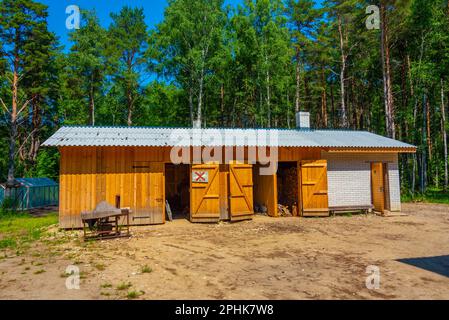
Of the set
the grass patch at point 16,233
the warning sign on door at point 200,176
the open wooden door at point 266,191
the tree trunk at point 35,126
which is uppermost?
the tree trunk at point 35,126

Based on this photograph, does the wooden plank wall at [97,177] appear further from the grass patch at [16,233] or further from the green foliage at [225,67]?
the green foliage at [225,67]

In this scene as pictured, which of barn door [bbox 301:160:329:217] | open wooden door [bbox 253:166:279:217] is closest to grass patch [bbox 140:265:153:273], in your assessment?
open wooden door [bbox 253:166:279:217]

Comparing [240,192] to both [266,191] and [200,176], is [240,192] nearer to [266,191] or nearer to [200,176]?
[200,176]

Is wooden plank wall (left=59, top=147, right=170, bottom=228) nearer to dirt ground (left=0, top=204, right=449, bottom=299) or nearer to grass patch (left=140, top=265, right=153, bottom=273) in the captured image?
dirt ground (left=0, top=204, right=449, bottom=299)

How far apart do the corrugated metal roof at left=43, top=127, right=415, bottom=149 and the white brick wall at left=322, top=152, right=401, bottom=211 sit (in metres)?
0.60

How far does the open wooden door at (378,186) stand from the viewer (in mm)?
12688

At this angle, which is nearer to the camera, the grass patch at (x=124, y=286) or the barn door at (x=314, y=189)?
the grass patch at (x=124, y=286)

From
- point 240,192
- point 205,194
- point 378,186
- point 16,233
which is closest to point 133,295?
point 205,194

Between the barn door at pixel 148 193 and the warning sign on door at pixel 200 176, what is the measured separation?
1.21 meters

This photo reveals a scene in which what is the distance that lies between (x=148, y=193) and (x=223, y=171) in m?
3.01

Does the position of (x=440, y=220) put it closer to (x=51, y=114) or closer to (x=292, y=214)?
(x=292, y=214)

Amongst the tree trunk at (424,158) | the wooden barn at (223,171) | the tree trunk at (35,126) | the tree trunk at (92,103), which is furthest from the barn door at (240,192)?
the tree trunk at (35,126)

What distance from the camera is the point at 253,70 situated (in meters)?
23.6

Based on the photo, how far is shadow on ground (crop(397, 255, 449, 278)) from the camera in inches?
211
